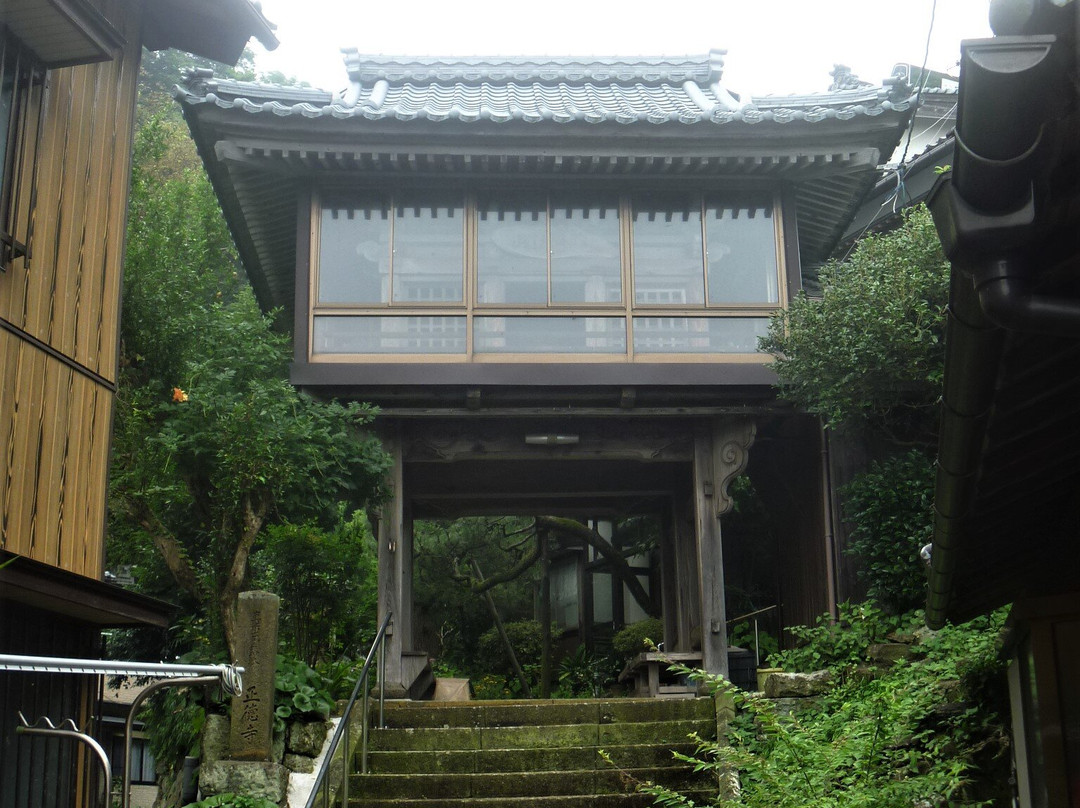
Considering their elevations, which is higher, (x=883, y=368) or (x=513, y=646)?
(x=883, y=368)

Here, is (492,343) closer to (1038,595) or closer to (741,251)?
(741,251)

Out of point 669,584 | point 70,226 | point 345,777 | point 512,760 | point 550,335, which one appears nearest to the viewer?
point 70,226

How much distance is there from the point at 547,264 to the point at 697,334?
5.78 feet

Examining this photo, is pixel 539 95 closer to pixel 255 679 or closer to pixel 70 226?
pixel 70 226

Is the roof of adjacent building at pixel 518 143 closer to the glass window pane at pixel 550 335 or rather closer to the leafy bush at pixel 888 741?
the glass window pane at pixel 550 335

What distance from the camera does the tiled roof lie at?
11.5 metres

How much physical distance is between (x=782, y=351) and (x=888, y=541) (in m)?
2.16

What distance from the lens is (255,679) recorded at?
877cm

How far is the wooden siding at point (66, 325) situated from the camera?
277 inches

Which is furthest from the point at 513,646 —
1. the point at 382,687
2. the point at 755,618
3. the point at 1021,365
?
the point at 1021,365

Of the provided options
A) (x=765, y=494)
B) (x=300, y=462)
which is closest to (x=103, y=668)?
(x=300, y=462)

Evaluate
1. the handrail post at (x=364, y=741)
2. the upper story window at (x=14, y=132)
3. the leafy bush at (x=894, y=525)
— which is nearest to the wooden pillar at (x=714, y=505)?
the leafy bush at (x=894, y=525)

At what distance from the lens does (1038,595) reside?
18.6 ft

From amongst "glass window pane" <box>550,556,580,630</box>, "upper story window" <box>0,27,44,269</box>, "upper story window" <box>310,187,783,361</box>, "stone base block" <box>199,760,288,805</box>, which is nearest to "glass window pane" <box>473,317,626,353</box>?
"upper story window" <box>310,187,783,361</box>
